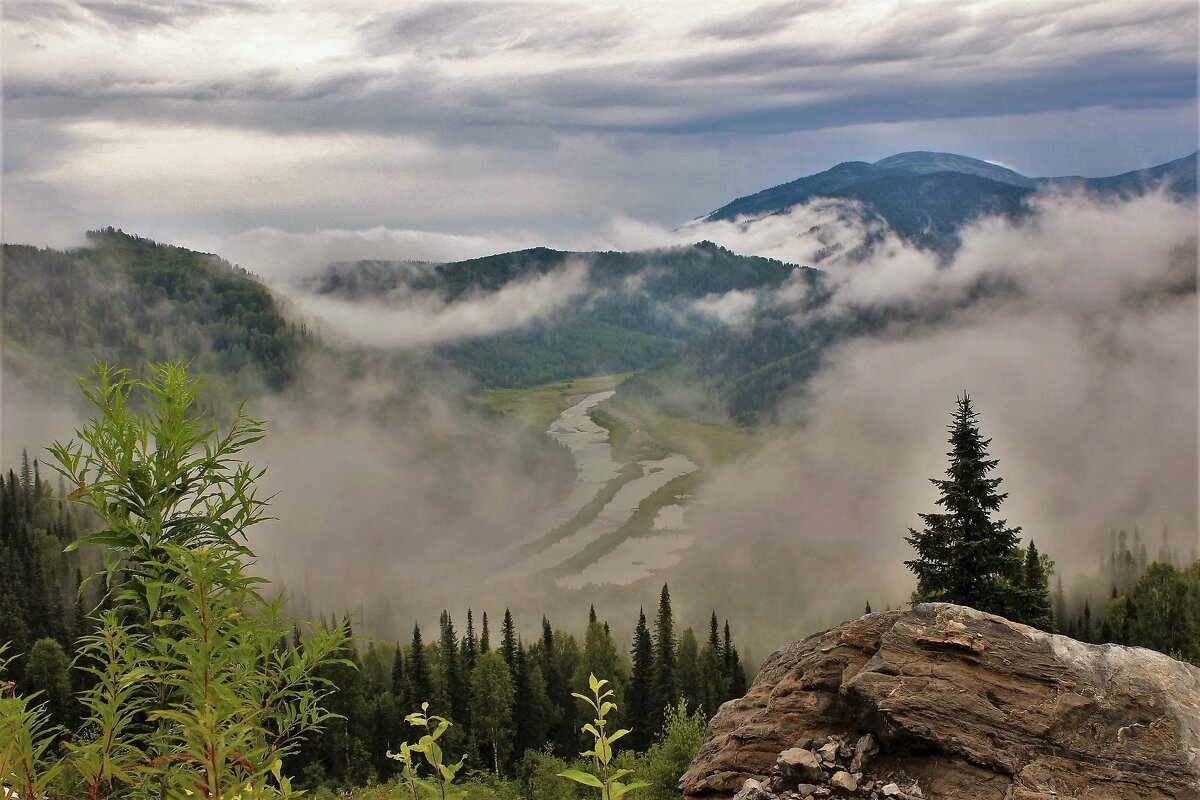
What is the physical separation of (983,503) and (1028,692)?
26134 millimetres

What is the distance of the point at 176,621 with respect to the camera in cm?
402

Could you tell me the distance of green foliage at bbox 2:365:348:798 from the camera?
4.02 metres

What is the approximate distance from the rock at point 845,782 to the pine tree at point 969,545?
25221mm

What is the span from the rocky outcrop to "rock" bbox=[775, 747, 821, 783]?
21mm

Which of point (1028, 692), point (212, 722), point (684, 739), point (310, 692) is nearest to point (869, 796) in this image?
point (1028, 692)

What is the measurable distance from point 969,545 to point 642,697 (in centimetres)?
6326

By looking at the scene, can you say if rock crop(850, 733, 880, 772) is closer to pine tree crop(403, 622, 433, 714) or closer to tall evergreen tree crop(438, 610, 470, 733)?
tall evergreen tree crop(438, 610, 470, 733)

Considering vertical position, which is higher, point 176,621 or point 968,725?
point 176,621

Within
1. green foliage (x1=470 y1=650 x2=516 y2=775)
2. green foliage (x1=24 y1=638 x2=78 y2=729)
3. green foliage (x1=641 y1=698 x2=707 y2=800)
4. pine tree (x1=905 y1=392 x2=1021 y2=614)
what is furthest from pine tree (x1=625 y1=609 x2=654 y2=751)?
green foliage (x1=24 y1=638 x2=78 y2=729)

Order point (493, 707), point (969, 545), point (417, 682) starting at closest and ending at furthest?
point (969, 545), point (493, 707), point (417, 682)

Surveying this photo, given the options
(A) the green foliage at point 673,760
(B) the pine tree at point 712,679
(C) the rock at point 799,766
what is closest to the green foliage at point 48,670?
(B) the pine tree at point 712,679

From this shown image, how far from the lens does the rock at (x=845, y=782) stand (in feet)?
39.6

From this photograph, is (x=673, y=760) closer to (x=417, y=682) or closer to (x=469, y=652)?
(x=417, y=682)

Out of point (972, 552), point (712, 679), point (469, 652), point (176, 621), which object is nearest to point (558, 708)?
point (469, 652)
